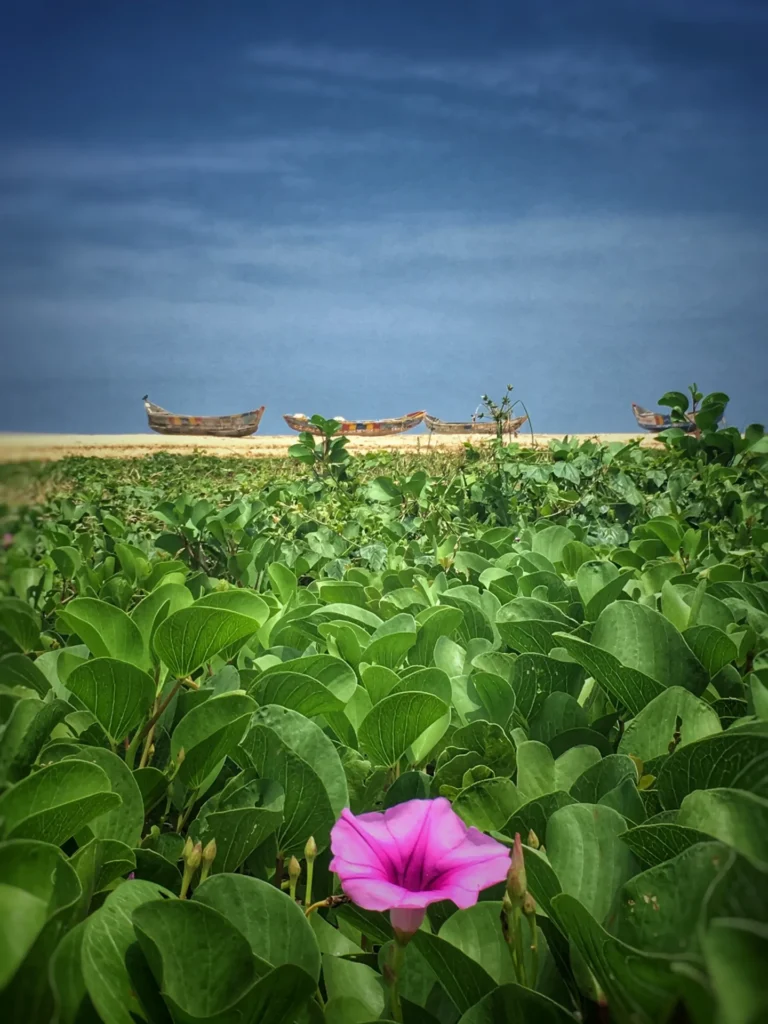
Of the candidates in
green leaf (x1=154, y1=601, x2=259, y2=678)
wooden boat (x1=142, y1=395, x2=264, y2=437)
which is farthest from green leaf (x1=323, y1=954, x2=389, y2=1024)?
wooden boat (x1=142, y1=395, x2=264, y2=437)

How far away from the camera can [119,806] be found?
68 cm

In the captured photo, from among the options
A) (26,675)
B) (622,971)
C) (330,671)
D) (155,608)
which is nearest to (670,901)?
(622,971)

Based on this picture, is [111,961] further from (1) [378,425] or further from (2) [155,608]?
(1) [378,425]

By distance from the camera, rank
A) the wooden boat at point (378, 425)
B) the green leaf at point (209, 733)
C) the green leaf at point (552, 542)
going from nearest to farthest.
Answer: the green leaf at point (209, 733) < the green leaf at point (552, 542) < the wooden boat at point (378, 425)

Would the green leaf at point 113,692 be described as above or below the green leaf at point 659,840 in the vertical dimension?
above

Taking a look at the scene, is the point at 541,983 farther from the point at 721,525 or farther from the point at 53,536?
the point at 721,525

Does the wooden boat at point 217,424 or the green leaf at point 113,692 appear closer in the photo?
the green leaf at point 113,692

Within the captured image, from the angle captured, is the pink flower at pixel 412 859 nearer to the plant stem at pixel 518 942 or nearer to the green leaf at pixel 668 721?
the plant stem at pixel 518 942

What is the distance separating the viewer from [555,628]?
42.6 inches

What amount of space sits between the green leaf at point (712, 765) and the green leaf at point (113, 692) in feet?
1.46

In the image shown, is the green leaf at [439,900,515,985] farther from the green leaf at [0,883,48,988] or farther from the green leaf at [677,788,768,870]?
the green leaf at [0,883,48,988]

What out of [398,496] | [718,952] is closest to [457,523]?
[398,496]

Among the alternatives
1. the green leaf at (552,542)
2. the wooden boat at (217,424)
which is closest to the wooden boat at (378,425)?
the wooden boat at (217,424)

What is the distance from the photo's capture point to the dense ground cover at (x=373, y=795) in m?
0.46
